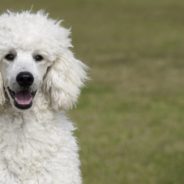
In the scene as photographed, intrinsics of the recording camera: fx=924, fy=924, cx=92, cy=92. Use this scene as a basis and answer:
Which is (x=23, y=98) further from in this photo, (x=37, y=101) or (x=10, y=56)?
(x=10, y=56)

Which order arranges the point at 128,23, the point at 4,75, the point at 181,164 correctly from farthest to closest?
the point at 128,23
the point at 181,164
the point at 4,75

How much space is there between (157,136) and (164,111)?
1.97 meters

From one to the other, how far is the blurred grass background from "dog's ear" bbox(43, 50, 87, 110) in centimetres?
125

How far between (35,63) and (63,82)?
272mm

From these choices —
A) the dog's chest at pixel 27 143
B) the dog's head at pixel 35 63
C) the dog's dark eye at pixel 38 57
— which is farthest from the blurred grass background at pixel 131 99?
the dog's chest at pixel 27 143

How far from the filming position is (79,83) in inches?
264

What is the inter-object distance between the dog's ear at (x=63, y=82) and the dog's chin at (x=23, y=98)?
20 centimetres

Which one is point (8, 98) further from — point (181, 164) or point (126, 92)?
point (126, 92)

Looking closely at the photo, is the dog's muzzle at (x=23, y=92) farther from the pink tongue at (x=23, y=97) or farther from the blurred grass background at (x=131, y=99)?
the blurred grass background at (x=131, y=99)

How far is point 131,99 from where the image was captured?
50.6 feet

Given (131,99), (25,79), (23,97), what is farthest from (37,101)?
(131,99)

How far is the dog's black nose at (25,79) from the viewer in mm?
6270

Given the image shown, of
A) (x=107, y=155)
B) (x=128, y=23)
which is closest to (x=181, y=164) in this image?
(x=107, y=155)

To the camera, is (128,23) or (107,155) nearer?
(107,155)
